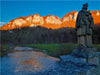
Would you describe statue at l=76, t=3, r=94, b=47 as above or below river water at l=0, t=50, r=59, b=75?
above

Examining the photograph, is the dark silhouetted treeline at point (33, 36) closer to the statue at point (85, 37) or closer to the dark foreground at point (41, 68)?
the dark foreground at point (41, 68)

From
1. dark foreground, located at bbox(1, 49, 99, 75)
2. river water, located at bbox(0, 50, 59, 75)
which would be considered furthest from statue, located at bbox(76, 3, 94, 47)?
river water, located at bbox(0, 50, 59, 75)

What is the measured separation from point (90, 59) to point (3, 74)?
715 cm

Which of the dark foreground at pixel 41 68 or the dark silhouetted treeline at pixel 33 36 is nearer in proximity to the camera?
the dark foreground at pixel 41 68

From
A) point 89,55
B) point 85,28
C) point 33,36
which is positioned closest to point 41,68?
point 89,55

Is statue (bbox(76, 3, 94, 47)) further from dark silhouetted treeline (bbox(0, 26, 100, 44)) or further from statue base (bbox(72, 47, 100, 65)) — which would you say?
dark silhouetted treeline (bbox(0, 26, 100, 44))

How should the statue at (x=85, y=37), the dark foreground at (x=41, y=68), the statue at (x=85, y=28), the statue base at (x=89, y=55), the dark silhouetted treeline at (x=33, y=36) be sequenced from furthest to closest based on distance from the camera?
the dark silhouetted treeline at (x=33, y=36) < the statue at (x=85, y=28) < the statue at (x=85, y=37) < the statue base at (x=89, y=55) < the dark foreground at (x=41, y=68)

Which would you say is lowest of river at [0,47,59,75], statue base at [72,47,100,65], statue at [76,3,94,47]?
river at [0,47,59,75]

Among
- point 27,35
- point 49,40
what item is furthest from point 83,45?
point 27,35

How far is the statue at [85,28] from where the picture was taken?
8320mm

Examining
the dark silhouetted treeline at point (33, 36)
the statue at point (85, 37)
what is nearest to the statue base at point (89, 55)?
the statue at point (85, 37)

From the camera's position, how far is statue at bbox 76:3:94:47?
27.3 ft

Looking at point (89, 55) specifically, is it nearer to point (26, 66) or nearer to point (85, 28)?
point (85, 28)

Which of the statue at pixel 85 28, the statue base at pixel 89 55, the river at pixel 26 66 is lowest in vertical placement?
the river at pixel 26 66
